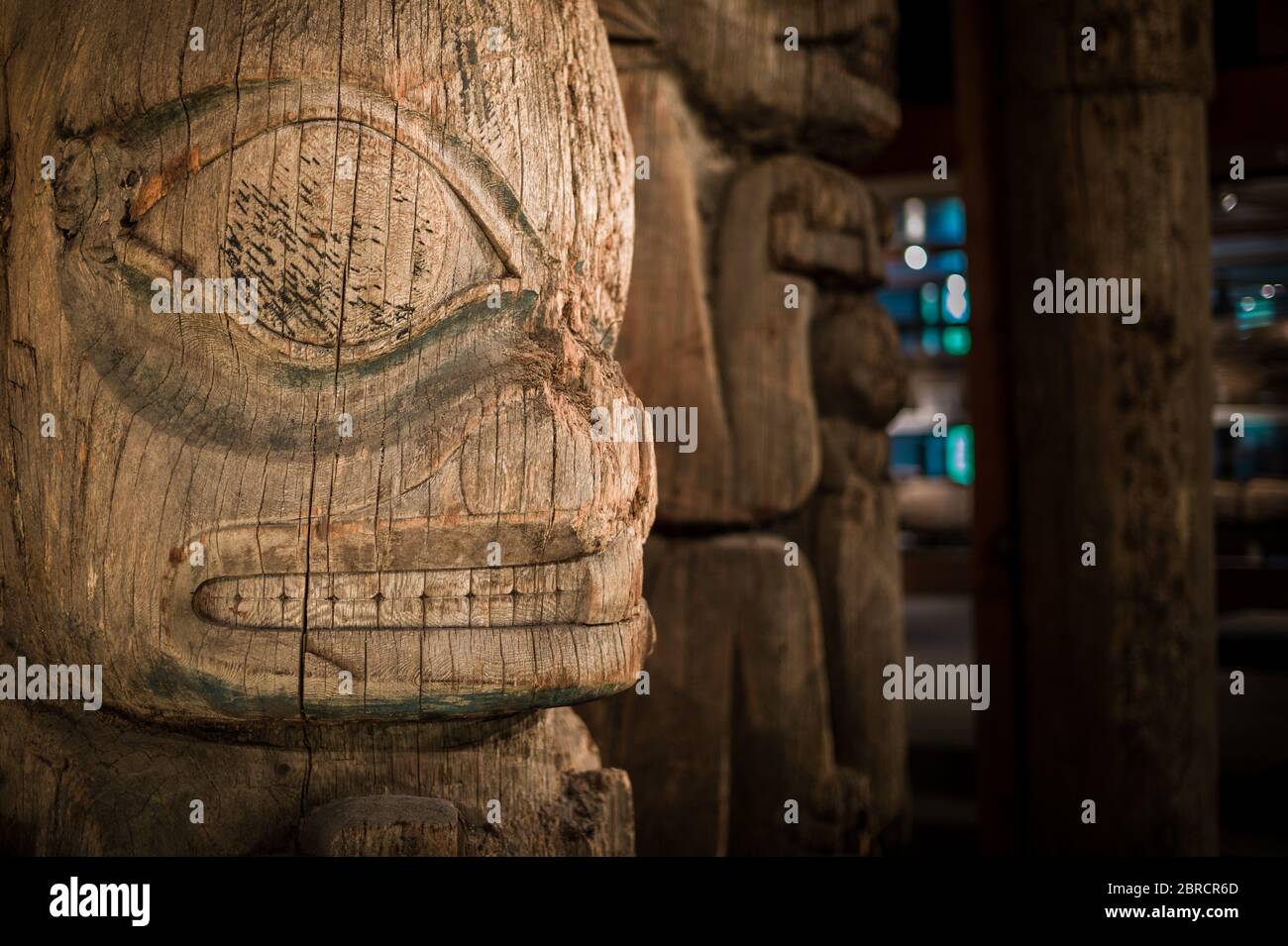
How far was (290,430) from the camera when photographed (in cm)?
172

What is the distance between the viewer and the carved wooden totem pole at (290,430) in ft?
5.53

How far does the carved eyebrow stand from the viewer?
5.60 feet

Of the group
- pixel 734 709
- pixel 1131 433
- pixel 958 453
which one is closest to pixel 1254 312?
pixel 1131 433

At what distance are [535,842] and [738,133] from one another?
188cm

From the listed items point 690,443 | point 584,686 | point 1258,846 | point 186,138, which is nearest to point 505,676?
point 584,686

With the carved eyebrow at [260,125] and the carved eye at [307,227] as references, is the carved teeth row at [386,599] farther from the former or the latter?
the carved eyebrow at [260,125]

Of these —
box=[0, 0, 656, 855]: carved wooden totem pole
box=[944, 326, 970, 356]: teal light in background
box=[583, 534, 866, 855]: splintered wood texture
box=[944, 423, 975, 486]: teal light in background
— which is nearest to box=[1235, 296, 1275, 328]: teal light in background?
box=[583, 534, 866, 855]: splintered wood texture

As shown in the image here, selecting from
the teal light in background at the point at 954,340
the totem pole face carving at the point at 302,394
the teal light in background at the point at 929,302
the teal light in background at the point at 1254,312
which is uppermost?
the teal light in background at the point at 929,302

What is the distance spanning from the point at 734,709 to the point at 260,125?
1724 millimetres

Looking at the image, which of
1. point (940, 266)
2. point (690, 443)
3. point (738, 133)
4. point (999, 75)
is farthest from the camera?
point (940, 266)

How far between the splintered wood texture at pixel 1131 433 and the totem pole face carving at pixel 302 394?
6.43ft

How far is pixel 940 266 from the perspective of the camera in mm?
9766

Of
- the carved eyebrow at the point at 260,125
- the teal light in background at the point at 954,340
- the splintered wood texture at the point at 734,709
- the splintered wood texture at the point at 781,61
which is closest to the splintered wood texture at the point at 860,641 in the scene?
Answer: the splintered wood texture at the point at 734,709

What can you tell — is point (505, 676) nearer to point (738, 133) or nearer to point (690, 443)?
point (690, 443)
